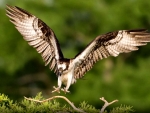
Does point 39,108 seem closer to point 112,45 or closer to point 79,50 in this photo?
point 112,45

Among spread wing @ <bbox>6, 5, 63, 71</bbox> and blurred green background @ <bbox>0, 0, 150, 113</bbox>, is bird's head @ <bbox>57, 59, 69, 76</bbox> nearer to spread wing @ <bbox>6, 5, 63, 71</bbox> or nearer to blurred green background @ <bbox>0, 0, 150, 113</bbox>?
spread wing @ <bbox>6, 5, 63, 71</bbox>

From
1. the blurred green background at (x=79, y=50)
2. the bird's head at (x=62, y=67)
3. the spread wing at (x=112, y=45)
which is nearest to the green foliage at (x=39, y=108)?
the bird's head at (x=62, y=67)

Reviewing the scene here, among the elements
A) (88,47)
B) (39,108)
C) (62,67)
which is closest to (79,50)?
(88,47)

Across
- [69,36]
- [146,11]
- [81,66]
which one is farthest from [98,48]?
[69,36]

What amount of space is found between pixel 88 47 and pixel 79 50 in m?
22.5

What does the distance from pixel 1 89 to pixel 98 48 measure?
21244 millimetres

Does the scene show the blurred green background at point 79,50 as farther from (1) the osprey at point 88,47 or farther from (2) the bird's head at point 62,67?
(2) the bird's head at point 62,67

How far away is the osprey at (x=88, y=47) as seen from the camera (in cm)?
975

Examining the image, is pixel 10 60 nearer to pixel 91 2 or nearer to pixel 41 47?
pixel 91 2

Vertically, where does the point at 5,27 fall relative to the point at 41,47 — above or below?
above

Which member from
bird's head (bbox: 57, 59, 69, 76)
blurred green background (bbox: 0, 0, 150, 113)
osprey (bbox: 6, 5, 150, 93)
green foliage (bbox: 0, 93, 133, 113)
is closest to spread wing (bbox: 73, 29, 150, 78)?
osprey (bbox: 6, 5, 150, 93)

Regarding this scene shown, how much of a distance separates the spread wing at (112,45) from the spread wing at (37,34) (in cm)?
45

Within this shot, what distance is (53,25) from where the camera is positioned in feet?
102

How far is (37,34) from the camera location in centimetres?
1025
